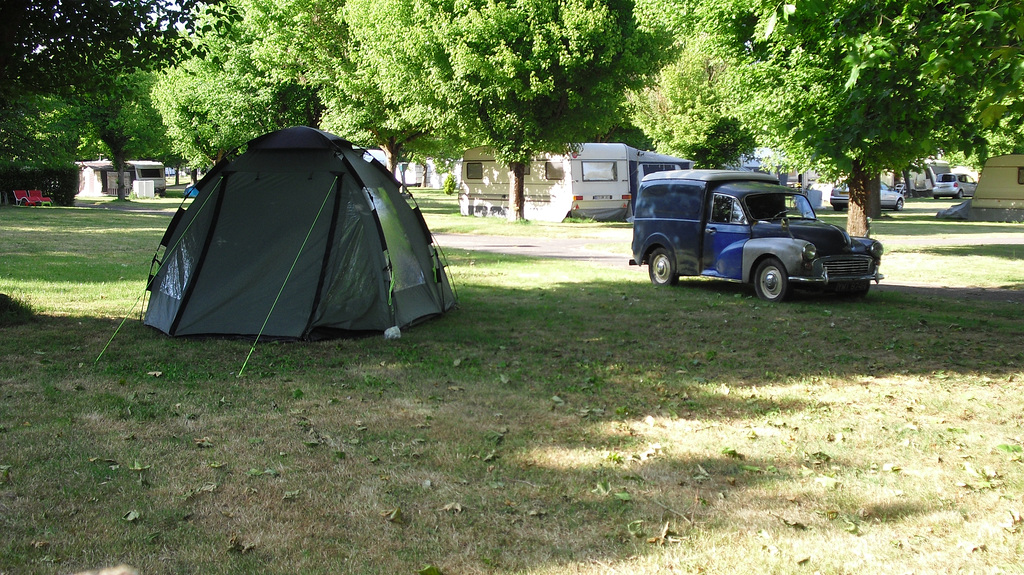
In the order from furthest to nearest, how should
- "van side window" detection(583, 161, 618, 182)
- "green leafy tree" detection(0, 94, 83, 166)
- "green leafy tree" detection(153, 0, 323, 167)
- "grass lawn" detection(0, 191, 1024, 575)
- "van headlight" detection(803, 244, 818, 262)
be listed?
1. "green leafy tree" detection(153, 0, 323, 167)
2. "van side window" detection(583, 161, 618, 182)
3. "green leafy tree" detection(0, 94, 83, 166)
4. "van headlight" detection(803, 244, 818, 262)
5. "grass lawn" detection(0, 191, 1024, 575)

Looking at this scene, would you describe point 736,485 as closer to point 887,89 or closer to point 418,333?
point 887,89

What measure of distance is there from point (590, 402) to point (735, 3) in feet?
38.1

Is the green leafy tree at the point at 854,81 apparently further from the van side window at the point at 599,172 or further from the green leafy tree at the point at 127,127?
the green leafy tree at the point at 127,127

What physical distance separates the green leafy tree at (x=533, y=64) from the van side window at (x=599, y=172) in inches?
139

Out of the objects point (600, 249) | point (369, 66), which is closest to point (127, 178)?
point (369, 66)

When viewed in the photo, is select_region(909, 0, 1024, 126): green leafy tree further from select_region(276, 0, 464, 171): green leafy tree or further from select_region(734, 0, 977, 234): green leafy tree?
select_region(276, 0, 464, 171): green leafy tree

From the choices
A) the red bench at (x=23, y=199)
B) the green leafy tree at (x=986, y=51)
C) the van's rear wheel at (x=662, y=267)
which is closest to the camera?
the green leafy tree at (x=986, y=51)

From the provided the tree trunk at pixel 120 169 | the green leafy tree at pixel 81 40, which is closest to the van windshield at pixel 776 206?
the green leafy tree at pixel 81 40

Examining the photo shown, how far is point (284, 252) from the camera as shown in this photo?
937 cm

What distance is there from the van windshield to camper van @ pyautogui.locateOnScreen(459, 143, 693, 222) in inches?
686

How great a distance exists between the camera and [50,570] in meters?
3.86

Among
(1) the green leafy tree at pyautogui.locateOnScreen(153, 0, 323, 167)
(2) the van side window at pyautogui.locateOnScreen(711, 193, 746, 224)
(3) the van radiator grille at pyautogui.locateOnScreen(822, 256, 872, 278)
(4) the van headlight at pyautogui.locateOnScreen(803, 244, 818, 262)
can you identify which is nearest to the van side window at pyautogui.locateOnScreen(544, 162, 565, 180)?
(1) the green leafy tree at pyautogui.locateOnScreen(153, 0, 323, 167)

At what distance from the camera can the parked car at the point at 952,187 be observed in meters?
55.5

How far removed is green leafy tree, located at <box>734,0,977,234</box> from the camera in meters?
7.52
